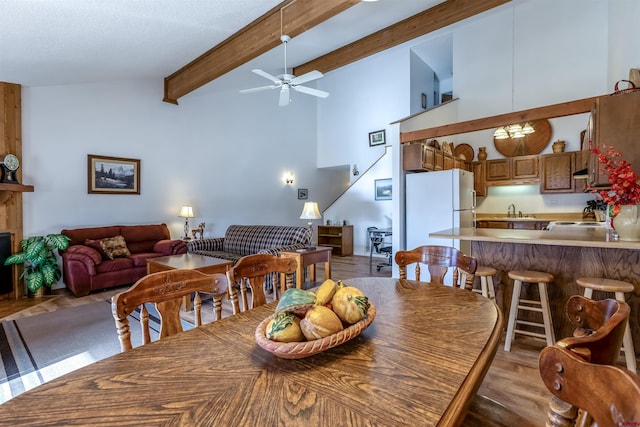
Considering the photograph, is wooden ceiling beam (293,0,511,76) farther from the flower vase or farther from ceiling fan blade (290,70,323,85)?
the flower vase

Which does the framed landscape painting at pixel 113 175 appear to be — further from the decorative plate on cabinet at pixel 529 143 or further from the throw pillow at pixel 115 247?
the decorative plate on cabinet at pixel 529 143

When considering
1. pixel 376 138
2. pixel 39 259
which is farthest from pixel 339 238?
pixel 39 259

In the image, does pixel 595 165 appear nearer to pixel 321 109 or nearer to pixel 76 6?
pixel 76 6

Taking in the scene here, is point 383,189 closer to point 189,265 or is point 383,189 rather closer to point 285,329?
point 189,265

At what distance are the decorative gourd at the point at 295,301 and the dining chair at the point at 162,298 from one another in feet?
1.51

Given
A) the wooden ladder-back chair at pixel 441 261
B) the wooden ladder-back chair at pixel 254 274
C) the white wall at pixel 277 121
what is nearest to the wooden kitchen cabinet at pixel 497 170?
the white wall at pixel 277 121

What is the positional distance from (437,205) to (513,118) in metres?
1.36

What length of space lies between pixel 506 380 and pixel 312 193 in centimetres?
699

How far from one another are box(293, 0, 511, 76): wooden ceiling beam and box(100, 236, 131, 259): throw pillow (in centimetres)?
506

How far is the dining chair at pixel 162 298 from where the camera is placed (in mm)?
1013

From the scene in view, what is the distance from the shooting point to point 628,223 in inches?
87.3

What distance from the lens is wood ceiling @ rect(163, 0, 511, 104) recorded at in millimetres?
3578

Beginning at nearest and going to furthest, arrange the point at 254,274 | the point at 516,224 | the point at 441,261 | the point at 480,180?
the point at 254,274
the point at 441,261
the point at 516,224
the point at 480,180

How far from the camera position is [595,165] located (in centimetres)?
261
